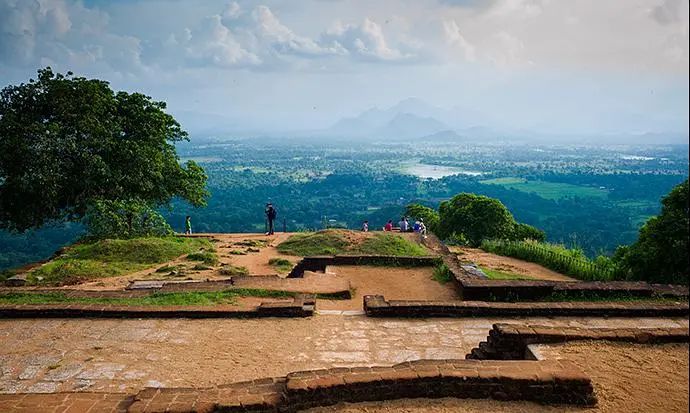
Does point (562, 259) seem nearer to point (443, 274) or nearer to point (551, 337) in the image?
point (443, 274)

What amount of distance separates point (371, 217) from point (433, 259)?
203ft

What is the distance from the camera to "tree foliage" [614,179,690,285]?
11297mm

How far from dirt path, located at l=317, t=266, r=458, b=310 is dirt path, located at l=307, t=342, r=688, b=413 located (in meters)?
4.10

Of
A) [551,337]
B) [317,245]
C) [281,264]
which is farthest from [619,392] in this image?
[317,245]

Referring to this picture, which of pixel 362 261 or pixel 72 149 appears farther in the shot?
pixel 72 149

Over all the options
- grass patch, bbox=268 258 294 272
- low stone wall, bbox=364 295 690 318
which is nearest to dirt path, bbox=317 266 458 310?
low stone wall, bbox=364 295 690 318

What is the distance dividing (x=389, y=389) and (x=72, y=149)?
16.2 meters

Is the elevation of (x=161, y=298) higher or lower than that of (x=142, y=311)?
lower

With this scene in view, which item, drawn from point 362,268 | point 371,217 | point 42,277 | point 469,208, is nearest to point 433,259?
point 362,268

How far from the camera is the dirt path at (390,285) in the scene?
9509 mm

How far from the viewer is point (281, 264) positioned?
14.9 m

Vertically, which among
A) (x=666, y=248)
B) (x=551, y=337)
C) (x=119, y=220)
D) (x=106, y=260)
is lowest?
(x=106, y=260)

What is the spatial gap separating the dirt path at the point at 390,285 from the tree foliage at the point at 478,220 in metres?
19.8

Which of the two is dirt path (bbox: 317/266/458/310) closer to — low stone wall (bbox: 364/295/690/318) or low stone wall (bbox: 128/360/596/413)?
low stone wall (bbox: 364/295/690/318)
